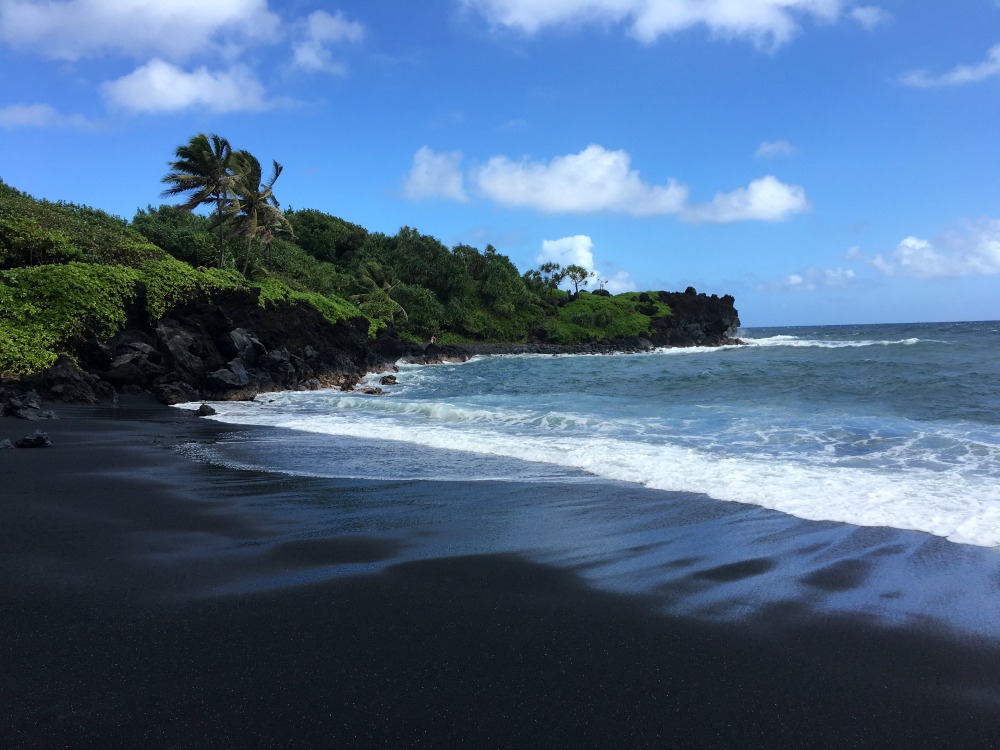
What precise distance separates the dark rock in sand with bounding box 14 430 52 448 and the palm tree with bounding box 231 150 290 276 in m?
20.3

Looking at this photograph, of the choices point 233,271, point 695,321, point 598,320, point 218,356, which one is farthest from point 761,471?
point 695,321

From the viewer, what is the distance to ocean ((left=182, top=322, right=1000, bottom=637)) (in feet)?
15.3

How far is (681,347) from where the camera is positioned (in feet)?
204

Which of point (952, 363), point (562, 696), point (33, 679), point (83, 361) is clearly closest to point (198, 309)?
point (83, 361)

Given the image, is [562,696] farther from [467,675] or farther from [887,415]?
[887,415]

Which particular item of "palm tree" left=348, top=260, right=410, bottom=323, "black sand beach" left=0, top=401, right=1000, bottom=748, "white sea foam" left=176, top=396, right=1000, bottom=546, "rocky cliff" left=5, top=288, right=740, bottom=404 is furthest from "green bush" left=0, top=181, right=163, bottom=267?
"palm tree" left=348, top=260, right=410, bottom=323

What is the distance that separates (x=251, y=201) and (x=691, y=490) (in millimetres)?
28488

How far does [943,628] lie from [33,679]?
5.45m

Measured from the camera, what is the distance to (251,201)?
95.8ft

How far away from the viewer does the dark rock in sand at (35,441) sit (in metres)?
9.17

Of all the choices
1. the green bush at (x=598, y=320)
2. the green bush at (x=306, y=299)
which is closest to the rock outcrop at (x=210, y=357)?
the green bush at (x=306, y=299)

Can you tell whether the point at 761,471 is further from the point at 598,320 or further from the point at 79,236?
the point at 598,320

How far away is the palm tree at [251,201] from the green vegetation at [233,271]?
75 millimetres

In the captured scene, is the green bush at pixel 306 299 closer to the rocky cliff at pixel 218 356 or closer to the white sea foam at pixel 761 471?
the rocky cliff at pixel 218 356
